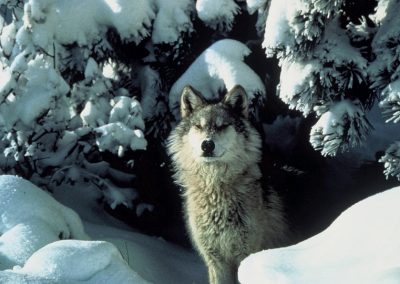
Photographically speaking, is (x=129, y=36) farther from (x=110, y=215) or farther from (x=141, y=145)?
(x=110, y=215)

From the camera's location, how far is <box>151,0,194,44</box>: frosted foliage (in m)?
6.51

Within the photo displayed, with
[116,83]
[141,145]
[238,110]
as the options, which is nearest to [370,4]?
[238,110]

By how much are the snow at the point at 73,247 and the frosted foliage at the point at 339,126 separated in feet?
6.23

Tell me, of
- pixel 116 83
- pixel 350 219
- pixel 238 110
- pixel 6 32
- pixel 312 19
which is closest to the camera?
pixel 350 219

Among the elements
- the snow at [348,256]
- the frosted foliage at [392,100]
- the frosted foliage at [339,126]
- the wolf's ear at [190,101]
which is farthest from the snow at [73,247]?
the frosted foliage at [392,100]

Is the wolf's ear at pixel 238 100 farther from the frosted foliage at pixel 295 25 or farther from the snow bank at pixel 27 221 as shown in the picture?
the snow bank at pixel 27 221

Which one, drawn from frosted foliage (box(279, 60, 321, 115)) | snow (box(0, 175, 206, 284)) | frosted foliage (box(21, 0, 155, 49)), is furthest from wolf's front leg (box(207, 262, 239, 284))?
frosted foliage (box(21, 0, 155, 49))

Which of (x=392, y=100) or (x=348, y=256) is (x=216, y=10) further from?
(x=348, y=256)

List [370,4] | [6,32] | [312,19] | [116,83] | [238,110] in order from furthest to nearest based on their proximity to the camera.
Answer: [116,83] → [6,32] → [238,110] → [370,4] → [312,19]

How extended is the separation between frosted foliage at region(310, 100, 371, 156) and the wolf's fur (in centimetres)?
97

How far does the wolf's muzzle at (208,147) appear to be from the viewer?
18.0 feet

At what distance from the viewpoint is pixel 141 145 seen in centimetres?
594

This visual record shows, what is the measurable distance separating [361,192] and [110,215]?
3282mm

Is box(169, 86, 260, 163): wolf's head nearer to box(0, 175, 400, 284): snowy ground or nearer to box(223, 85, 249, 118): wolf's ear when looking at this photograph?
box(223, 85, 249, 118): wolf's ear
